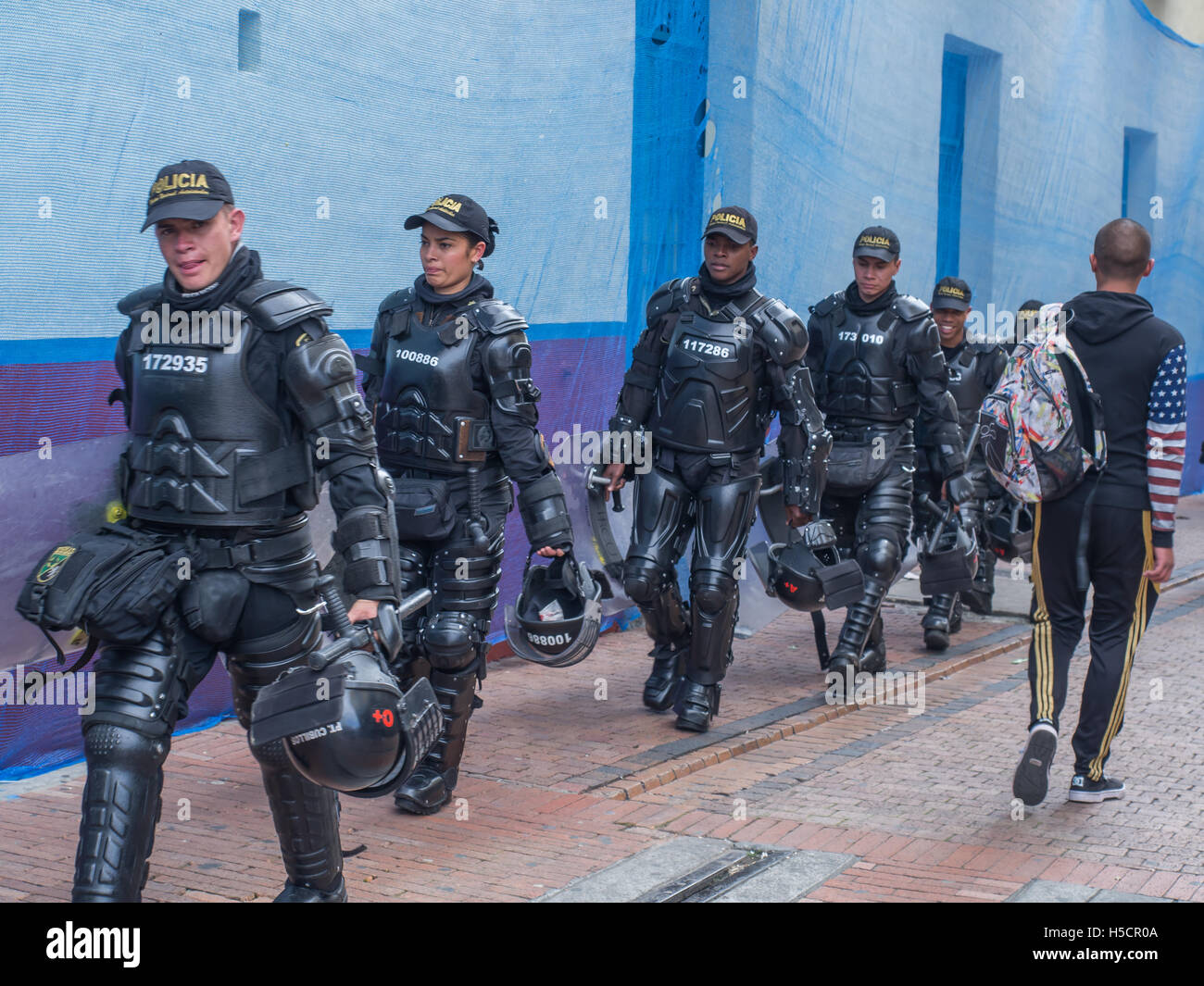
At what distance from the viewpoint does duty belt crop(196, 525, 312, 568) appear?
13.4 feet

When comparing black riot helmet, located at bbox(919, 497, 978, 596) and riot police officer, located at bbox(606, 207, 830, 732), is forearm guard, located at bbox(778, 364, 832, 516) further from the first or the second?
black riot helmet, located at bbox(919, 497, 978, 596)

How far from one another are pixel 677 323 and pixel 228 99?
7.40 ft

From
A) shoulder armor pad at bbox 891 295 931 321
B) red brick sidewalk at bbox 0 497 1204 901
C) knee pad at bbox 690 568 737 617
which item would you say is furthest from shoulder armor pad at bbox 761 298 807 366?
red brick sidewalk at bbox 0 497 1204 901

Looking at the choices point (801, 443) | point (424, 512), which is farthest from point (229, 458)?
point (801, 443)

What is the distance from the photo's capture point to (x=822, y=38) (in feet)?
36.1

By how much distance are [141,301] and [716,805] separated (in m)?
2.97

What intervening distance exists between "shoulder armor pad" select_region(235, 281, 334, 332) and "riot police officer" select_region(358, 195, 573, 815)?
5.32ft

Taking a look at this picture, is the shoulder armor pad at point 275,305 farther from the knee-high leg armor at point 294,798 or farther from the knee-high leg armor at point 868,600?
the knee-high leg armor at point 868,600

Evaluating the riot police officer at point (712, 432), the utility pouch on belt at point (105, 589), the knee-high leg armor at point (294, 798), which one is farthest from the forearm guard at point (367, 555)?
the riot police officer at point (712, 432)

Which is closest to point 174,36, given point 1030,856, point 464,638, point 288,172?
point 288,172

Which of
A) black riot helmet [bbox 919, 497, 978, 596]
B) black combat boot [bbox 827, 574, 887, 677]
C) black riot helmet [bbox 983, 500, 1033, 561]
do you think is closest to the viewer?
black combat boot [bbox 827, 574, 887, 677]

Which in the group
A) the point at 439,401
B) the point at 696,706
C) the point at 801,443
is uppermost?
the point at 439,401

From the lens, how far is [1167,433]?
18.3 ft

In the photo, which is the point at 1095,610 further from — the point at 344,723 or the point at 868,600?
the point at 344,723
